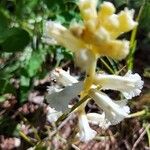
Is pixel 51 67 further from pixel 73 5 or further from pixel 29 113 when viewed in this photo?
pixel 73 5

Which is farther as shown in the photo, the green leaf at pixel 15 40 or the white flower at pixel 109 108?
the green leaf at pixel 15 40

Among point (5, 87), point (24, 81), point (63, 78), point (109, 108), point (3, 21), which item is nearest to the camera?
point (109, 108)

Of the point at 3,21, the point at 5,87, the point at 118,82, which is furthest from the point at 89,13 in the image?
the point at 5,87

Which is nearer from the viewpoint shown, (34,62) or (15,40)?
Answer: (15,40)

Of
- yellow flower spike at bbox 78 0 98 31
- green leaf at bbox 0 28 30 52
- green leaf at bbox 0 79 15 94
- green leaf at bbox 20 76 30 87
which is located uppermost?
yellow flower spike at bbox 78 0 98 31

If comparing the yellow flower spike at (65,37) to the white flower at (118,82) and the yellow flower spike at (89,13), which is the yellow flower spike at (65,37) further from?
the white flower at (118,82)

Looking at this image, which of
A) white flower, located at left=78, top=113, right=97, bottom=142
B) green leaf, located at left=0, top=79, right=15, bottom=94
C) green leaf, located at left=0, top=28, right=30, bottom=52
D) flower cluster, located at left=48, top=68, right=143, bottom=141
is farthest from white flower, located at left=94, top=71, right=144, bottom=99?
green leaf, located at left=0, top=79, right=15, bottom=94

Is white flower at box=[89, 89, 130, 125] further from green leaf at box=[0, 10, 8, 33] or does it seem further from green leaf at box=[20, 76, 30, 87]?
green leaf at box=[20, 76, 30, 87]

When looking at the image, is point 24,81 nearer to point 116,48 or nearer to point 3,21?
point 3,21

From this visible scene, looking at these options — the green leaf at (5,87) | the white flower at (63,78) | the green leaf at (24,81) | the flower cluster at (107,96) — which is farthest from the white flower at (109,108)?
the green leaf at (24,81)
